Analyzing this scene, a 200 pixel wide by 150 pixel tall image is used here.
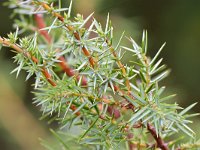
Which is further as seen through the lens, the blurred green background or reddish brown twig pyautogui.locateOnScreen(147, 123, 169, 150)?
the blurred green background

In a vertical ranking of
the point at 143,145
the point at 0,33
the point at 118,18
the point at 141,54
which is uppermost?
the point at 0,33

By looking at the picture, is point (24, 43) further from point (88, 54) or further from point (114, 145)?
point (114, 145)

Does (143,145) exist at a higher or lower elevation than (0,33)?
lower

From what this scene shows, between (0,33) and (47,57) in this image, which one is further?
(0,33)

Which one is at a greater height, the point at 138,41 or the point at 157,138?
the point at 138,41

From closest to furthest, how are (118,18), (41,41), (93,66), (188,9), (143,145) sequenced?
(93,66), (143,145), (41,41), (118,18), (188,9)

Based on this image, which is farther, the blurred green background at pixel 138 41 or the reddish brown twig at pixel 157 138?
the blurred green background at pixel 138 41

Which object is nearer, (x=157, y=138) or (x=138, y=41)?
(x=157, y=138)

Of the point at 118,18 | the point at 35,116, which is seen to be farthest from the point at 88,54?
the point at 35,116
